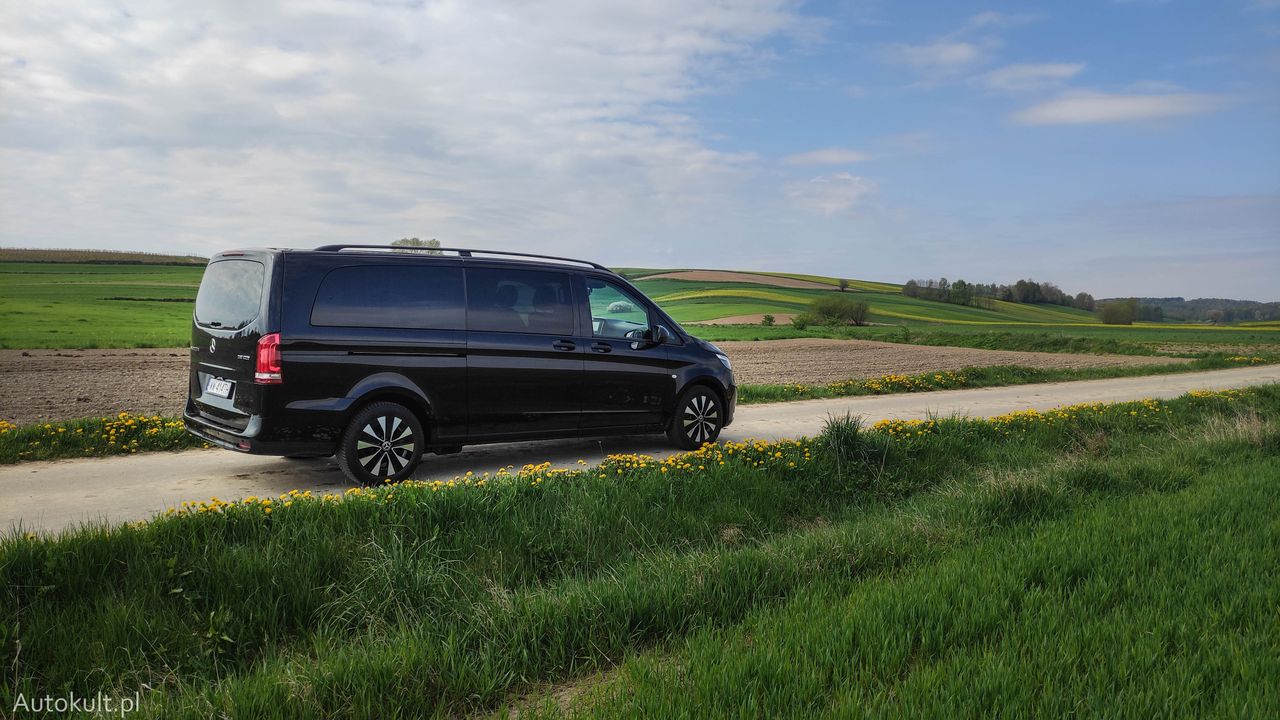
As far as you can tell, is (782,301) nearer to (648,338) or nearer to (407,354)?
(648,338)

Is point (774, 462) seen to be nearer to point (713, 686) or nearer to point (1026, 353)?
point (713, 686)

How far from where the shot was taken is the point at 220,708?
3.00m

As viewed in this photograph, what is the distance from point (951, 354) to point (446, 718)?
31.1 m

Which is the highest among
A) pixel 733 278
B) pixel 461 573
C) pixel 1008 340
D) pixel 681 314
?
pixel 733 278

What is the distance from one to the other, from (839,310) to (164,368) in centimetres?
4105

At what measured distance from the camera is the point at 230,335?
6902mm

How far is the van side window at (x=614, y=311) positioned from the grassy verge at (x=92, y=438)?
15.1 ft

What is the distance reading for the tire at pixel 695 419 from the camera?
898cm

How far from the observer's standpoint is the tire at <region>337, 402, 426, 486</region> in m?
6.83

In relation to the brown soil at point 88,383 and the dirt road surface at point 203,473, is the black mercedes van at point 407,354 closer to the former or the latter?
the dirt road surface at point 203,473

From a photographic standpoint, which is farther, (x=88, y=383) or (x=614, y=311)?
(x=88, y=383)

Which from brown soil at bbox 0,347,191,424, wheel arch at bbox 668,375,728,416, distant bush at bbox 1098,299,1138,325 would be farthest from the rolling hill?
wheel arch at bbox 668,375,728,416

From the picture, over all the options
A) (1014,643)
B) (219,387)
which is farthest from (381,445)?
(1014,643)

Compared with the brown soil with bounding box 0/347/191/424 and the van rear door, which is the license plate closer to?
the van rear door
